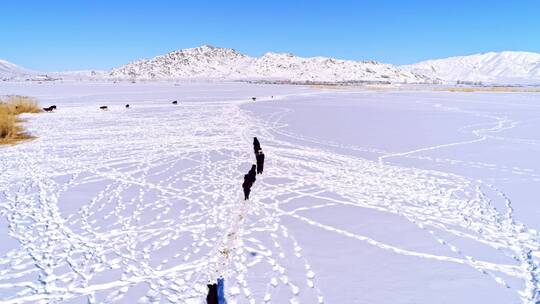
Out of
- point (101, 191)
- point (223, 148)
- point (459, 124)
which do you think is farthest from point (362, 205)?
point (459, 124)

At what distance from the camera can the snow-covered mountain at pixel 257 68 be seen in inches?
5876

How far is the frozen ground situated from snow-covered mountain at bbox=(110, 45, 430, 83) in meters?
132

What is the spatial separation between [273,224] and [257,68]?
163292 millimetres

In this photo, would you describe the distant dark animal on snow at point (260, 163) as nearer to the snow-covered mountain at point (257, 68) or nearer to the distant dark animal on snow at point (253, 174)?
the distant dark animal on snow at point (253, 174)

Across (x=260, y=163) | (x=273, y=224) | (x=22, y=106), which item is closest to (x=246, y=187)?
(x=273, y=224)

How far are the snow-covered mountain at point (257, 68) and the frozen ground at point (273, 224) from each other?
131813mm

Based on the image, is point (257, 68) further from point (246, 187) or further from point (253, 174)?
point (246, 187)

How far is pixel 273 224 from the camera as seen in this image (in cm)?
575

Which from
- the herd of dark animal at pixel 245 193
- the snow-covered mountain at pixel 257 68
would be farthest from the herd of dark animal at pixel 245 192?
the snow-covered mountain at pixel 257 68

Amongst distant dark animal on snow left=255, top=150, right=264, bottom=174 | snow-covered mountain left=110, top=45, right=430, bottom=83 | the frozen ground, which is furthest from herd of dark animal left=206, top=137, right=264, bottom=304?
snow-covered mountain left=110, top=45, right=430, bottom=83

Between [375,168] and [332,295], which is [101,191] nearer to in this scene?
[332,295]

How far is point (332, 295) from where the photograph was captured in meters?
4.01

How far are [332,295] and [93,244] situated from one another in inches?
115

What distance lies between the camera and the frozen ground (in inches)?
163
